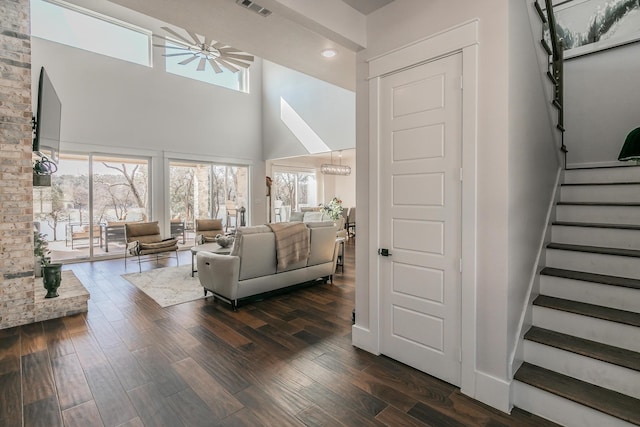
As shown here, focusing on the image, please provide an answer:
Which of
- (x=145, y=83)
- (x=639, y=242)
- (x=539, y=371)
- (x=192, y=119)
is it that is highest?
(x=145, y=83)

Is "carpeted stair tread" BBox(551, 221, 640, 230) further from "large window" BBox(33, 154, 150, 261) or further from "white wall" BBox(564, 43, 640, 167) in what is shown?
"large window" BBox(33, 154, 150, 261)

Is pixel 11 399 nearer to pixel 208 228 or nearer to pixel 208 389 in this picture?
pixel 208 389

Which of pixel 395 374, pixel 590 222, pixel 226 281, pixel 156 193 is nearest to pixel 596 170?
pixel 590 222

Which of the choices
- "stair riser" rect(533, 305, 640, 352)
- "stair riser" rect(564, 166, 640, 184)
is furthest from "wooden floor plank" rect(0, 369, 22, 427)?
"stair riser" rect(564, 166, 640, 184)

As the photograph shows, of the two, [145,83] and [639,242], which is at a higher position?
[145,83]

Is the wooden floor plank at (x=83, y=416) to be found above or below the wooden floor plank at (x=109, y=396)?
below

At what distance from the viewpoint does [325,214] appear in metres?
8.07

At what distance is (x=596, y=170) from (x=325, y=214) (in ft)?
18.5

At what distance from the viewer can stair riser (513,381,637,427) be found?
1.69 meters

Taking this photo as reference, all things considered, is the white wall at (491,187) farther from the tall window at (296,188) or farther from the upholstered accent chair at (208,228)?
the tall window at (296,188)

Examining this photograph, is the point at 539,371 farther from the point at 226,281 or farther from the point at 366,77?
the point at 226,281

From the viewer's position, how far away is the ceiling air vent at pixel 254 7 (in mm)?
2418

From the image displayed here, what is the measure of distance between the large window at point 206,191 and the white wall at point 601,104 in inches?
320

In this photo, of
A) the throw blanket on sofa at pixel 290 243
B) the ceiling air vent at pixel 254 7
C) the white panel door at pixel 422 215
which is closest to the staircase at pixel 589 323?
the white panel door at pixel 422 215
